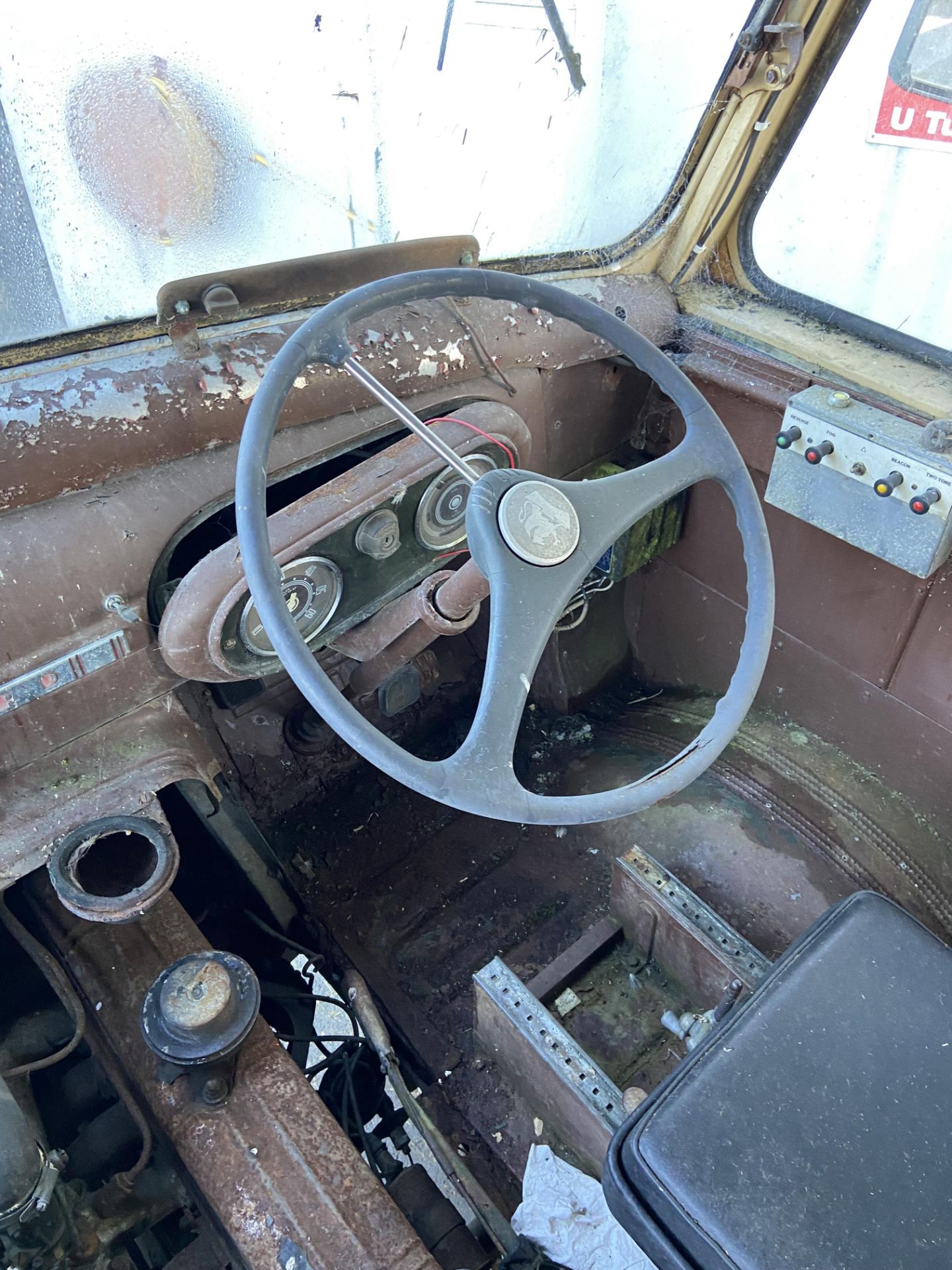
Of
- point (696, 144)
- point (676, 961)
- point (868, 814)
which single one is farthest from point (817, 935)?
point (696, 144)

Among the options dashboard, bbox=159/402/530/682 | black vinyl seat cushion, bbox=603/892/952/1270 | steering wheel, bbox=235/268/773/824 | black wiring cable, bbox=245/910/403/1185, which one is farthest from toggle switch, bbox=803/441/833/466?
black wiring cable, bbox=245/910/403/1185

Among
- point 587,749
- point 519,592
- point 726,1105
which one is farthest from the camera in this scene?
point 587,749

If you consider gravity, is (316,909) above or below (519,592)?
below

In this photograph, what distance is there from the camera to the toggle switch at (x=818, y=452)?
5.78ft

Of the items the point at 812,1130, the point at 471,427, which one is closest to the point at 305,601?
the point at 471,427

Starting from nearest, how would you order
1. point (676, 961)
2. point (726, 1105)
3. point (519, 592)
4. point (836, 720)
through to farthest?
1. point (726, 1105)
2. point (519, 592)
3. point (676, 961)
4. point (836, 720)

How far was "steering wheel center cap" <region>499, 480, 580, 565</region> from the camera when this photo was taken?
124 centimetres

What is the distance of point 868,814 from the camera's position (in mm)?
1963

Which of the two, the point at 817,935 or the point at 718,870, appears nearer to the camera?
the point at 817,935

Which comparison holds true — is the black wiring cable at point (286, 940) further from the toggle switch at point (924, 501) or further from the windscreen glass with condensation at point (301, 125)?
the toggle switch at point (924, 501)

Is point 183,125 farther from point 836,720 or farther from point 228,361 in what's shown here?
point 836,720

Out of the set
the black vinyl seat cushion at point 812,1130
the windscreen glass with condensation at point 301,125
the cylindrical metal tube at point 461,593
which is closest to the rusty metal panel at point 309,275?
the windscreen glass with condensation at point 301,125

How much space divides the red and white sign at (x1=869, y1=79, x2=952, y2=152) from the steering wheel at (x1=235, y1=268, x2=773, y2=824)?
0.82 metres

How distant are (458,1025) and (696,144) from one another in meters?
2.03
